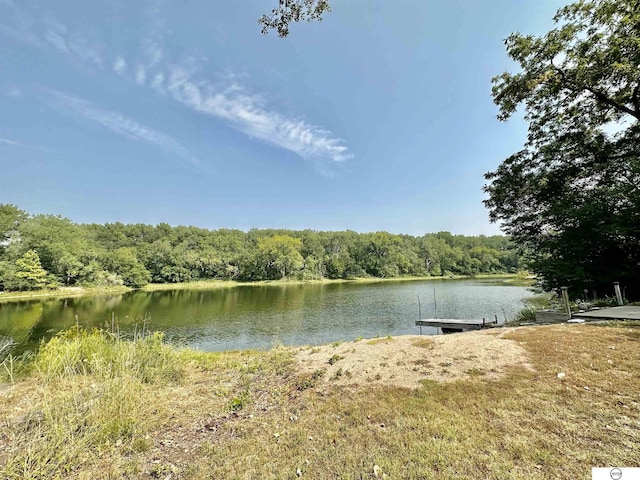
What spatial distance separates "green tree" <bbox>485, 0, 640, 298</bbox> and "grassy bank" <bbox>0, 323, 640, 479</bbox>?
28.6ft

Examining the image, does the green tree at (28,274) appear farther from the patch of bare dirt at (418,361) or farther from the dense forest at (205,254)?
the patch of bare dirt at (418,361)

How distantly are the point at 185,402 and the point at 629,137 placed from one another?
18888 millimetres

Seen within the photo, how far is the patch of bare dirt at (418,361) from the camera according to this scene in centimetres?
459

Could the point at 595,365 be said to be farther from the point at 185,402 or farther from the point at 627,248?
the point at 627,248

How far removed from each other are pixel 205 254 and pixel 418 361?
64.2 metres

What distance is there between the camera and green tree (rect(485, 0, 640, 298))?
10.2 m

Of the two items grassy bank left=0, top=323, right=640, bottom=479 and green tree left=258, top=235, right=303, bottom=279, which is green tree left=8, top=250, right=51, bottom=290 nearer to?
green tree left=258, top=235, right=303, bottom=279

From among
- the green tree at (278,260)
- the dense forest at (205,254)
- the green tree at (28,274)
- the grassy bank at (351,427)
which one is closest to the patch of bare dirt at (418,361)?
the grassy bank at (351,427)

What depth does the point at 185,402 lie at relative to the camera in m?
4.55

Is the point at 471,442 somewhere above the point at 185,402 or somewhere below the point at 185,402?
above

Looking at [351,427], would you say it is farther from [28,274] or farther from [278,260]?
[278,260]

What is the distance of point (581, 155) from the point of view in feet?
44.0

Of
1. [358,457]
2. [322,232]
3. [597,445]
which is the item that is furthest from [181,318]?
[322,232]

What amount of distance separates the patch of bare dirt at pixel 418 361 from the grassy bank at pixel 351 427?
0.69 ft
